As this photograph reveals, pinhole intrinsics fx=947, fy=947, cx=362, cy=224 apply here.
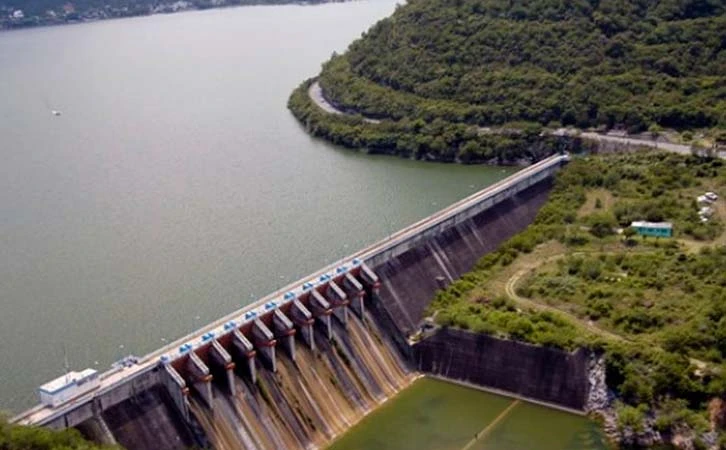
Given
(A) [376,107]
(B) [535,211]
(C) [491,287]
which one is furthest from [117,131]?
(C) [491,287]

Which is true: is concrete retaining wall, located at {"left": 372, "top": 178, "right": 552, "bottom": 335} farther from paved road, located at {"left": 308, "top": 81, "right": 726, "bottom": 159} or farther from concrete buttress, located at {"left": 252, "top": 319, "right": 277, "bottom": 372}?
paved road, located at {"left": 308, "top": 81, "right": 726, "bottom": 159}

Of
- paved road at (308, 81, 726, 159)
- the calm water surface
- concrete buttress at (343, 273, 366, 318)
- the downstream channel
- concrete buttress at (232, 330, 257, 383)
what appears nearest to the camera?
concrete buttress at (232, 330, 257, 383)

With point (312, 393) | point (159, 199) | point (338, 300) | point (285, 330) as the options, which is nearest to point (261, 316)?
point (285, 330)

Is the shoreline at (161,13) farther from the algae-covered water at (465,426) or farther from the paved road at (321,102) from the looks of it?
the algae-covered water at (465,426)

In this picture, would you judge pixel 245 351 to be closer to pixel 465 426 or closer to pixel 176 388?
pixel 176 388

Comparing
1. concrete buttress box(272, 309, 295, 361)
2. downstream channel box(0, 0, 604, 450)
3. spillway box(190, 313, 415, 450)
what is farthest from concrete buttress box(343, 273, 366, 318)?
concrete buttress box(272, 309, 295, 361)

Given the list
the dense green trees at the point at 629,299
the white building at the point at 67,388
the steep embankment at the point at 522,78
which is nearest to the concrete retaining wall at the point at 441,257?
the dense green trees at the point at 629,299
